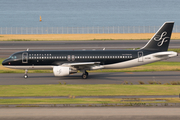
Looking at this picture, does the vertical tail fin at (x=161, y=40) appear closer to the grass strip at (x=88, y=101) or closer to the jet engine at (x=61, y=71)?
the jet engine at (x=61, y=71)

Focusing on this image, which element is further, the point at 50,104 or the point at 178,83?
the point at 178,83

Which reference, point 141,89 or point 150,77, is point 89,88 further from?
point 150,77

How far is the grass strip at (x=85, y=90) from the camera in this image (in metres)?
25.3

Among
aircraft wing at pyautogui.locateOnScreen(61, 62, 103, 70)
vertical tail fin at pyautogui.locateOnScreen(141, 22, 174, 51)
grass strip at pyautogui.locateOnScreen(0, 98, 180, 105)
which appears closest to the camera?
grass strip at pyautogui.locateOnScreen(0, 98, 180, 105)

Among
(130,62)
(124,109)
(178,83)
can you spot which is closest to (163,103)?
(124,109)

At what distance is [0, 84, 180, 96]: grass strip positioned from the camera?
25344mm

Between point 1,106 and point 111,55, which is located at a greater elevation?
point 111,55

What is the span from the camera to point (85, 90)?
27.1 meters

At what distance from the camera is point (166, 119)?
17.3m

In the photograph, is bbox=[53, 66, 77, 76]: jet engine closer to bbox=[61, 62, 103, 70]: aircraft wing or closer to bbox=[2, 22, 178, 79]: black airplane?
bbox=[61, 62, 103, 70]: aircraft wing

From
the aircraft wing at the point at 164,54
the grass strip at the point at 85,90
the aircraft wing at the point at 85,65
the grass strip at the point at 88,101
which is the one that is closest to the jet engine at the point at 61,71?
the aircraft wing at the point at 85,65

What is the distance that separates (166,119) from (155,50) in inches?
803

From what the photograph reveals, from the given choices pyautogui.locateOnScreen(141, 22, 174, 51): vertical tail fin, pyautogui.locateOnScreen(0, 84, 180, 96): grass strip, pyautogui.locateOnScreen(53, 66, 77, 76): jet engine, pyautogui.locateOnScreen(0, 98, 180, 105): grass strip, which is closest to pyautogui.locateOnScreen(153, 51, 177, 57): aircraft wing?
pyautogui.locateOnScreen(141, 22, 174, 51): vertical tail fin

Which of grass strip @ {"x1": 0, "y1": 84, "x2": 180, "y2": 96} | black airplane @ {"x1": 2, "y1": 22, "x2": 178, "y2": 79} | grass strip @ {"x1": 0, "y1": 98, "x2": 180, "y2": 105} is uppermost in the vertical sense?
black airplane @ {"x1": 2, "y1": 22, "x2": 178, "y2": 79}
